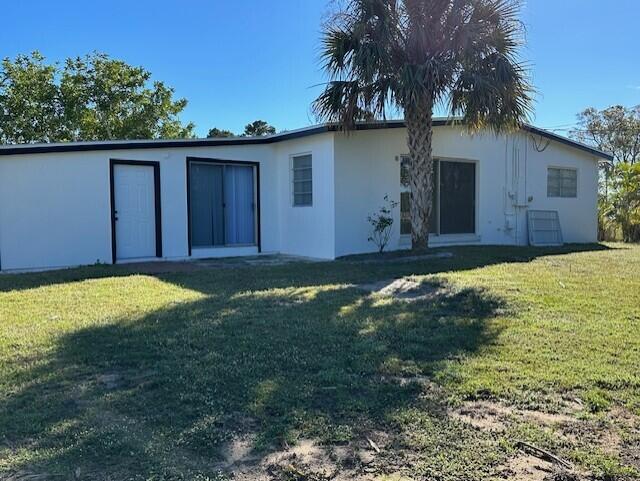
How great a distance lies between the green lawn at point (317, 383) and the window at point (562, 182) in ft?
30.2

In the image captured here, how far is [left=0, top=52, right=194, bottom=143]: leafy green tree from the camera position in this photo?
24.9m

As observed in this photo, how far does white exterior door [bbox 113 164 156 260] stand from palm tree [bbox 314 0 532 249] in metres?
4.27

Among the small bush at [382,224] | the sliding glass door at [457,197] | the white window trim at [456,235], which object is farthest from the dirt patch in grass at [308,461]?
the sliding glass door at [457,197]

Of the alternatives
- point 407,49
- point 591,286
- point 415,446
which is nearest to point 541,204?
point 407,49

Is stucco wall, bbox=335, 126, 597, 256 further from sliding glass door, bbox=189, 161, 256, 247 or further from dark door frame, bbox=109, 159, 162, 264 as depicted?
dark door frame, bbox=109, 159, 162, 264

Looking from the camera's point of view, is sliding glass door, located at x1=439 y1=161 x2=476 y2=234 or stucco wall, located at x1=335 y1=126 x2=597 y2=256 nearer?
stucco wall, located at x1=335 y1=126 x2=597 y2=256

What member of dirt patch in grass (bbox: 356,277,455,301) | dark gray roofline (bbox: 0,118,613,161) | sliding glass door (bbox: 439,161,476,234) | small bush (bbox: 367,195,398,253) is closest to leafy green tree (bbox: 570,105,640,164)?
sliding glass door (bbox: 439,161,476,234)

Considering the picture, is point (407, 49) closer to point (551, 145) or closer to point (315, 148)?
point (315, 148)

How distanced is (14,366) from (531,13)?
35.7 feet

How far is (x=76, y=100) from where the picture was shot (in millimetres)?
25281

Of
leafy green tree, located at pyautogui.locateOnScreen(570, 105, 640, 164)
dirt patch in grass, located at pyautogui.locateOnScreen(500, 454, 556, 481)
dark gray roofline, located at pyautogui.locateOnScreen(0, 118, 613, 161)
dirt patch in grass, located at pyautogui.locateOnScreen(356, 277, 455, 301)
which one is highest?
leafy green tree, located at pyautogui.locateOnScreen(570, 105, 640, 164)

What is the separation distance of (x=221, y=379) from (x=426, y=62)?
8103mm

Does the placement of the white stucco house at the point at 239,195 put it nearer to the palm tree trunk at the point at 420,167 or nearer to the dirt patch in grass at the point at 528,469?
the palm tree trunk at the point at 420,167

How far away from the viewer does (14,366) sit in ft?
13.9
